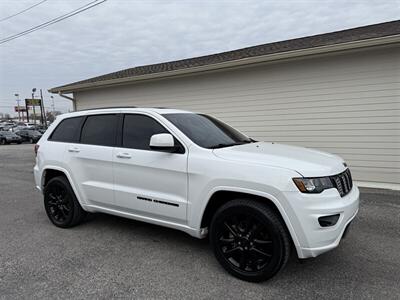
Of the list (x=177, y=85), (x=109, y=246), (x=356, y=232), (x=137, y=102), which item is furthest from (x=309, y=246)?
(x=137, y=102)

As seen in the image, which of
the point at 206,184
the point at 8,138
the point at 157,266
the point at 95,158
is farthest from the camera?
the point at 8,138

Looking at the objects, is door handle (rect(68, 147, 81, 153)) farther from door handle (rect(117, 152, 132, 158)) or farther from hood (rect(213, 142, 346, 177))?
hood (rect(213, 142, 346, 177))

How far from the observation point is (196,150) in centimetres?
335

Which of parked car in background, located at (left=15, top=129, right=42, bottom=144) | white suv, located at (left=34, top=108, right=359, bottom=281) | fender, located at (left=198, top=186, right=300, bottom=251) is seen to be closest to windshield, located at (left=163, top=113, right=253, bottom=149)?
white suv, located at (left=34, top=108, right=359, bottom=281)

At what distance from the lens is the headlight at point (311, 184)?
2.77 m

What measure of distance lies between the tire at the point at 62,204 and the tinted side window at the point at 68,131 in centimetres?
60

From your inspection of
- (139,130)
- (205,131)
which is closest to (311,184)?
(205,131)

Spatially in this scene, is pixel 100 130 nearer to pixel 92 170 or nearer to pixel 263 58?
pixel 92 170

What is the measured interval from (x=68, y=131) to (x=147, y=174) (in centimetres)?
180

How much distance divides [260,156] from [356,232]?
2.22 metres

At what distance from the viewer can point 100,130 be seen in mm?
4246

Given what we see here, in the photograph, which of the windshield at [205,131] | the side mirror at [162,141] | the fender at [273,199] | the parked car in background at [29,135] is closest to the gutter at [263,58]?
the windshield at [205,131]

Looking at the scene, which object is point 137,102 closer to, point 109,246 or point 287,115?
point 287,115

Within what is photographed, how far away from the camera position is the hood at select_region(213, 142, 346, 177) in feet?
9.45
